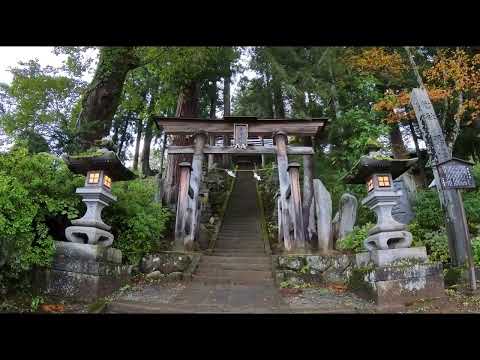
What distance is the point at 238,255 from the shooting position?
29.5 ft

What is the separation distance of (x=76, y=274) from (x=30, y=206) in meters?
1.42

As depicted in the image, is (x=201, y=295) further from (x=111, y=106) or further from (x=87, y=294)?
(x=111, y=106)

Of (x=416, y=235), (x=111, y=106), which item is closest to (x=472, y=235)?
(x=416, y=235)

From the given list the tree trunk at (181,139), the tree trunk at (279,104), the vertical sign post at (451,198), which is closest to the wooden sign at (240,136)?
the tree trunk at (181,139)

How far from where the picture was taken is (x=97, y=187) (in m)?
6.04

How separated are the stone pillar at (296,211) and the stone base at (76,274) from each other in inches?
185

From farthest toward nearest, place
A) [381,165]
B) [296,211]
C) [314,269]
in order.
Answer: [296,211] < [314,269] < [381,165]

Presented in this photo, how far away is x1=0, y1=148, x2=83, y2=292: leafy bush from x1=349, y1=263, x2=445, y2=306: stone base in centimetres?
523

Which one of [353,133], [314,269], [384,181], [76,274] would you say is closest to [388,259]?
[384,181]

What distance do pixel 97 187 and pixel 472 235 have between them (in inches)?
320

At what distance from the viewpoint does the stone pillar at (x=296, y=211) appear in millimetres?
8539

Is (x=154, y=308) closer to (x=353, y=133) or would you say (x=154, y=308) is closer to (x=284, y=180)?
(x=284, y=180)

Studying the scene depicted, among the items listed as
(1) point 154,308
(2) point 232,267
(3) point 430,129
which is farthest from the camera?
(2) point 232,267

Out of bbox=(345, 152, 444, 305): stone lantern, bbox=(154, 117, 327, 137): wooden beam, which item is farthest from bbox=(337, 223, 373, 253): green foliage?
bbox=(154, 117, 327, 137): wooden beam
